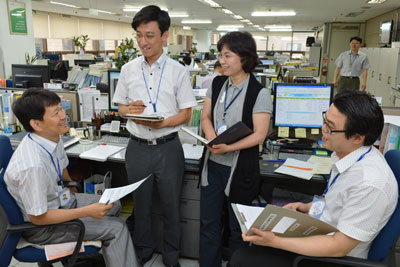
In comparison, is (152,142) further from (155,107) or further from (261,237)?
(261,237)

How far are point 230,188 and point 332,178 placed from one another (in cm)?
61

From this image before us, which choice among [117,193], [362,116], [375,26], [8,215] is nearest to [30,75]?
[8,215]

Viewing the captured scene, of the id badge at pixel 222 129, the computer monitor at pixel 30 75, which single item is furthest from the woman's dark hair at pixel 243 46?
the computer monitor at pixel 30 75

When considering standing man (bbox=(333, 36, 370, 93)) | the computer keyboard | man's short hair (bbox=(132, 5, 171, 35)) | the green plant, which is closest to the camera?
man's short hair (bbox=(132, 5, 171, 35))

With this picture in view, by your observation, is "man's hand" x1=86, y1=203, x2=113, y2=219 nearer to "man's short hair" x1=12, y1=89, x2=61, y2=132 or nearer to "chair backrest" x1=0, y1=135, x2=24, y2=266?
"chair backrest" x1=0, y1=135, x2=24, y2=266

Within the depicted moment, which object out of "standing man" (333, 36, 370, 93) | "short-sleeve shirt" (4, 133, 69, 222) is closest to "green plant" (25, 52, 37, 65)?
"short-sleeve shirt" (4, 133, 69, 222)

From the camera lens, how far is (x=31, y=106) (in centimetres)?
162

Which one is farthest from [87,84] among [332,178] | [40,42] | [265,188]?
[40,42]

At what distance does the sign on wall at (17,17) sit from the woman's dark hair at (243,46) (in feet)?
18.9

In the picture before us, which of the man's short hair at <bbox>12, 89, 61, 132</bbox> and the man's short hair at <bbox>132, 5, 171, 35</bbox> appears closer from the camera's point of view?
the man's short hair at <bbox>12, 89, 61, 132</bbox>

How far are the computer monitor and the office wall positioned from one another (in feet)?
30.0

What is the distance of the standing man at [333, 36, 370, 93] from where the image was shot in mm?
6938

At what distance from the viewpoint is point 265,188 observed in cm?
256

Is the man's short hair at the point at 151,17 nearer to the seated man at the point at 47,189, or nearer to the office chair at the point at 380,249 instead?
the seated man at the point at 47,189
